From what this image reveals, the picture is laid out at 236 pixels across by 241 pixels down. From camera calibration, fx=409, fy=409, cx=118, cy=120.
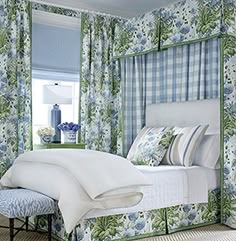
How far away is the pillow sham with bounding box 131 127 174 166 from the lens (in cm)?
429

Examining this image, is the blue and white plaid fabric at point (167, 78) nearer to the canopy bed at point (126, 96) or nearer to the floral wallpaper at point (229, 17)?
the canopy bed at point (126, 96)

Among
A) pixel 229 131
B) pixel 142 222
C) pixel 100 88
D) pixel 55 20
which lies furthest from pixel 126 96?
pixel 142 222

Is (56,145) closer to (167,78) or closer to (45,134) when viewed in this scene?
(45,134)

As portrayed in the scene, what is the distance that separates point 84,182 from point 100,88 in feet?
9.38

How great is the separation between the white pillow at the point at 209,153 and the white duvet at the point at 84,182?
46.0 inches

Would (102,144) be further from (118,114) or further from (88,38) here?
(88,38)

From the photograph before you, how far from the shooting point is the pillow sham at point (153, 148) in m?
4.29

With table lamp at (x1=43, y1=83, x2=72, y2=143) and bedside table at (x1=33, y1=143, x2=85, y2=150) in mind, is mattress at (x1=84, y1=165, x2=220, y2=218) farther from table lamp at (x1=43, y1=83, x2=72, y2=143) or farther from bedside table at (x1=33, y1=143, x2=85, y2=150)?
table lamp at (x1=43, y1=83, x2=72, y2=143)

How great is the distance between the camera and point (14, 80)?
5.00 meters

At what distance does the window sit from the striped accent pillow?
1.88m

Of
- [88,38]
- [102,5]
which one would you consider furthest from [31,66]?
[102,5]

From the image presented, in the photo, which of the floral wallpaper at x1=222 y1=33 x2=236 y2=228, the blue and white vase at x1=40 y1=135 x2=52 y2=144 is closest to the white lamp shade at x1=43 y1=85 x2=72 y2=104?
the blue and white vase at x1=40 y1=135 x2=52 y2=144

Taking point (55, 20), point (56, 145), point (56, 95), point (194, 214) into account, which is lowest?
point (194, 214)

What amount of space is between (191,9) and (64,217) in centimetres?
268
